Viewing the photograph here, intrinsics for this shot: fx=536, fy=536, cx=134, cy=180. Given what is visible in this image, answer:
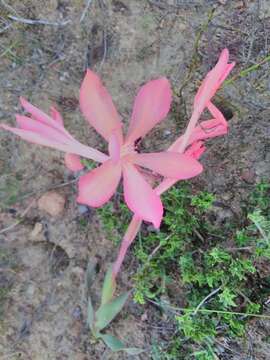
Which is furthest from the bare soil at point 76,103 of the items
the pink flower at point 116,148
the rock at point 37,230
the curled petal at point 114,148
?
the curled petal at point 114,148

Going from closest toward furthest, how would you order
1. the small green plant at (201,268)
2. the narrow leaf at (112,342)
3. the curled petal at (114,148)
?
the curled petal at (114,148) → the small green plant at (201,268) → the narrow leaf at (112,342)

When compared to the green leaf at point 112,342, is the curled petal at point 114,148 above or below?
above

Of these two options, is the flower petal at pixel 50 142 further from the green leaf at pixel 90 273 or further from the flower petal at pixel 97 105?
the green leaf at pixel 90 273

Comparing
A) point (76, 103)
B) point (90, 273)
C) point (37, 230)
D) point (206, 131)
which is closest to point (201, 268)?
point (90, 273)

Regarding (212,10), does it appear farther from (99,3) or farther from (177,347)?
(177,347)

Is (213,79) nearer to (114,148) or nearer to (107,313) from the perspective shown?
(114,148)

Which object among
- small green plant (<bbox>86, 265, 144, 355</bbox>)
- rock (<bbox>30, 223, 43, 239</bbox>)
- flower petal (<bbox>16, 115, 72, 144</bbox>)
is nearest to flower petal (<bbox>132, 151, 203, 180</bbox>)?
flower petal (<bbox>16, 115, 72, 144</bbox>)

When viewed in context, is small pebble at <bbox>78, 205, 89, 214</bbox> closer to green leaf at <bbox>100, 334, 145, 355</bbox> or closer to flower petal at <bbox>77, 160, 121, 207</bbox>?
green leaf at <bbox>100, 334, 145, 355</bbox>
